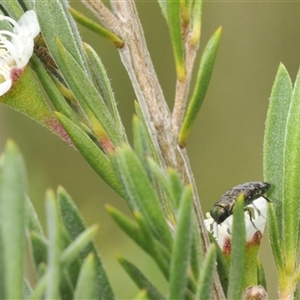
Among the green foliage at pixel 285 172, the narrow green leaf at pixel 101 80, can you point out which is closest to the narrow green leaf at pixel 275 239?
the green foliage at pixel 285 172

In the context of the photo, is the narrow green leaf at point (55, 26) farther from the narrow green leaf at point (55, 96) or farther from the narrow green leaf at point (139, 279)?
the narrow green leaf at point (139, 279)

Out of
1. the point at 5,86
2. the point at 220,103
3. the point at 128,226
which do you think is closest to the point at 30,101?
the point at 5,86

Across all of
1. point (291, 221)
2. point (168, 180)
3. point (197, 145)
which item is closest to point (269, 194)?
point (291, 221)

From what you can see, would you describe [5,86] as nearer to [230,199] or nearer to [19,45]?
[19,45]

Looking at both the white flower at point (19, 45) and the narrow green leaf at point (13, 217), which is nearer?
the narrow green leaf at point (13, 217)

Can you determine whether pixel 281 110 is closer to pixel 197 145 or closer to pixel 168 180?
pixel 168 180

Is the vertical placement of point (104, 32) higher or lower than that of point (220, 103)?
higher
